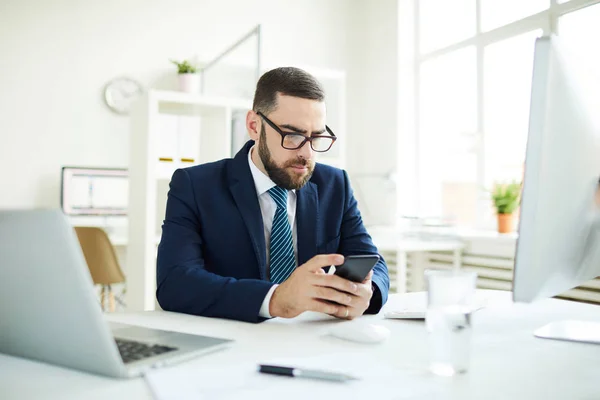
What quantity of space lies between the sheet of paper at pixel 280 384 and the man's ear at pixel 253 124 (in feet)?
3.11

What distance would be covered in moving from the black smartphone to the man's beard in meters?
0.48

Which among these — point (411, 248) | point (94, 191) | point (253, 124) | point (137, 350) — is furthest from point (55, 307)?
point (94, 191)

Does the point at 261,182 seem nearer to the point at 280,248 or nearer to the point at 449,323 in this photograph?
the point at 280,248

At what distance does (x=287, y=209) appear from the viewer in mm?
1562

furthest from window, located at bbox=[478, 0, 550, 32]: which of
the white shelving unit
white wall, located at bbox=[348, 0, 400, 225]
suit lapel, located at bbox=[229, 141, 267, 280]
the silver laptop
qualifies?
the silver laptop

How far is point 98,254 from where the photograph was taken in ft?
10.4

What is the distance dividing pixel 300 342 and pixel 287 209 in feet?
2.32

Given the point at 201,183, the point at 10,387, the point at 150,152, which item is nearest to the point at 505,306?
the point at 201,183

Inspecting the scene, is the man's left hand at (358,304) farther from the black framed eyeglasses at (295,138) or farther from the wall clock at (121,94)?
the wall clock at (121,94)

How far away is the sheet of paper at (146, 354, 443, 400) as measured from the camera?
62 centimetres

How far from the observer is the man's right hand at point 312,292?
40.9 inches

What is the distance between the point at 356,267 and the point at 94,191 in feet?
10.3

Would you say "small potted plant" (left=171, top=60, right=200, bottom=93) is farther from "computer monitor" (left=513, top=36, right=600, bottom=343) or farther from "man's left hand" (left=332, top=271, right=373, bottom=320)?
"computer monitor" (left=513, top=36, right=600, bottom=343)

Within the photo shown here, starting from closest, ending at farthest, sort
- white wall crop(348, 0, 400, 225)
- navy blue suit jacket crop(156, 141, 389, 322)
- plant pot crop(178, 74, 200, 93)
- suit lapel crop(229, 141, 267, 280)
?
navy blue suit jacket crop(156, 141, 389, 322)
suit lapel crop(229, 141, 267, 280)
plant pot crop(178, 74, 200, 93)
white wall crop(348, 0, 400, 225)
